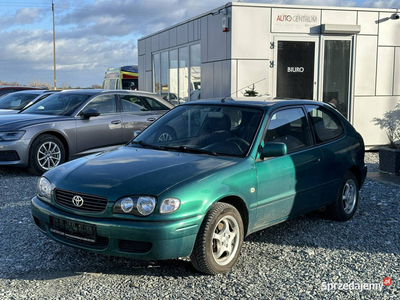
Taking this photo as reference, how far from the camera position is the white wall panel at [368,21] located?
1193 cm

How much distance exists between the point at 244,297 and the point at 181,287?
0.53m

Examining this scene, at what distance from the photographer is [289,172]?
487 cm

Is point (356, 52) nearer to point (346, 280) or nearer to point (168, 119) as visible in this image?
point (168, 119)

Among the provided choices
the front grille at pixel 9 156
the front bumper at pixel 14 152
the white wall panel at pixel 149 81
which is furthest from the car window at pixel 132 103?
the white wall panel at pixel 149 81

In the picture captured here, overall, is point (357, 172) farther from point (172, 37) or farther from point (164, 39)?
point (164, 39)

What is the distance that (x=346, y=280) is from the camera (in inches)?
161

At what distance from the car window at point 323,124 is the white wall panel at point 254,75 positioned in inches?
222

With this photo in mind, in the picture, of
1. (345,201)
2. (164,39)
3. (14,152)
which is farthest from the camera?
(164,39)

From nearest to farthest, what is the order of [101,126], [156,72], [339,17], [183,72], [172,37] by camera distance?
[101,126]
[339,17]
[183,72]
[172,37]
[156,72]

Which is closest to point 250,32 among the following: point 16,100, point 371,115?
point 371,115

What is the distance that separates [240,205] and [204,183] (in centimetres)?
57

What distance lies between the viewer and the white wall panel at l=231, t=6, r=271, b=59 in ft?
36.8

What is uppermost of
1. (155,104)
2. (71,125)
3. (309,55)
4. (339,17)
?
(339,17)

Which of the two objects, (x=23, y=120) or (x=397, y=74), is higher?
(x=397, y=74)
